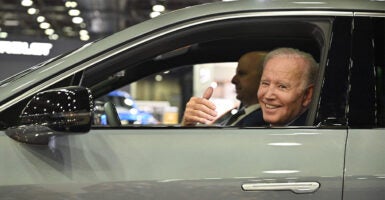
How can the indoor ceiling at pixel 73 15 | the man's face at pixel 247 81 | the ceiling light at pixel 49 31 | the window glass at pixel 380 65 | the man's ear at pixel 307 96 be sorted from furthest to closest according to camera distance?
the ceiling light at pixel 49 31 → the indoor ceiling at pixel 73 15 → the man's face at pixel 247 81 → the man's ear at pixel 307 96 → the window glass at pixel 380 65

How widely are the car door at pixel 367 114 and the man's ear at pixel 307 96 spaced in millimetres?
258

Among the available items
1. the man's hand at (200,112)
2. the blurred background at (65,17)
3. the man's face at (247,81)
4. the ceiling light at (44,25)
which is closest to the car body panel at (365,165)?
the man's hand at (200,112)

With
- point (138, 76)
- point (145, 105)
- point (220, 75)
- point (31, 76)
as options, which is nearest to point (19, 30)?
point (145, 105)

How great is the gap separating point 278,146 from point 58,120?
0.76 m

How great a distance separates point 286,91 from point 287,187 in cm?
55

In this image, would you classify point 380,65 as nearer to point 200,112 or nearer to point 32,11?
point 200,112

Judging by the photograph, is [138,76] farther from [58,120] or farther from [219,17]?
[58,120]

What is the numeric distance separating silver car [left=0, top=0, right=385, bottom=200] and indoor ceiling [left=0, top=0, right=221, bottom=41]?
34.0 ft

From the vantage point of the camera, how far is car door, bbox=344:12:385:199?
1.69 metres

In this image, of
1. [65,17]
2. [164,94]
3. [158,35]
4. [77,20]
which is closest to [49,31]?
[77,20]

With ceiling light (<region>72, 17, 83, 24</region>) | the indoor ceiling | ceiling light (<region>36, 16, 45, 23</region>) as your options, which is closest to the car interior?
the indoor ceiling

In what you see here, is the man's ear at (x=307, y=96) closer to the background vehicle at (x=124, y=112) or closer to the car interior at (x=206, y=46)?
the car interior at (x=206, y=46)

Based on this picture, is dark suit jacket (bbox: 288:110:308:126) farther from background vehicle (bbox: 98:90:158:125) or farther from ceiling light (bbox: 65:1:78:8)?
ceiling light (bbox: 65:1:78:8)

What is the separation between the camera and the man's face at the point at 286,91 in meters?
2.07
